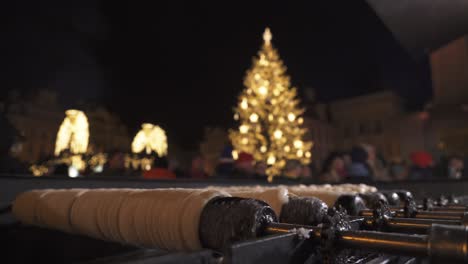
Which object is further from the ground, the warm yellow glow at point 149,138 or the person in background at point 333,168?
the warm yellow glow at point 149,138

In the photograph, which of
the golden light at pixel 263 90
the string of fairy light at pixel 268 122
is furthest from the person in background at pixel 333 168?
the golden light at pixel 263 90

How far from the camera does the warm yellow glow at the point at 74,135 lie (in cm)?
782

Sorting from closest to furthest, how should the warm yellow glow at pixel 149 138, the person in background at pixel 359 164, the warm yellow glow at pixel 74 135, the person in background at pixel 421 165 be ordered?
the person in background at pixel 359 164, the person in background at pixel 421 165, the warm yellow glow at pixel 74 135, the warm yellow glow at pixel 149 138

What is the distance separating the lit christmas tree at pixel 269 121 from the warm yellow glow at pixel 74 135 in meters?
3.81

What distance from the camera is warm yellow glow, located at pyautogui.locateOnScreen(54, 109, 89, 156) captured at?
782 centimetres

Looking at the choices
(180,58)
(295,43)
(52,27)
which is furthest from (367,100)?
(52,27)

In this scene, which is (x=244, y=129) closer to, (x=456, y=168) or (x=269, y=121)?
(x=269, y=121)

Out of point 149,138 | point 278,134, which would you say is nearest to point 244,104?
point 278,134

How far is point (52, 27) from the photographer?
26.8 ft

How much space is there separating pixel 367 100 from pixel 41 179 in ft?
71.8

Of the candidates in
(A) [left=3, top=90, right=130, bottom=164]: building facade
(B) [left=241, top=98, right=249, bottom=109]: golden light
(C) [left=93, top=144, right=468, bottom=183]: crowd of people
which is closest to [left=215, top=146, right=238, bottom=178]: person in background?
(C) [left=93, top=144, right=468, bottom=183]: crowd of people

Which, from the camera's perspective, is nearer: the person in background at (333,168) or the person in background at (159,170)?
the person in background at (159,170)

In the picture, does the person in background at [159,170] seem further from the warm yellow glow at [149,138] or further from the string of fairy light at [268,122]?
the warm yellow glow at [149,138]

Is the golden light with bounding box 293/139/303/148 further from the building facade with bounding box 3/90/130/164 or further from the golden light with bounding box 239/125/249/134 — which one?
the building facade with bounding box 3/90/130/164
